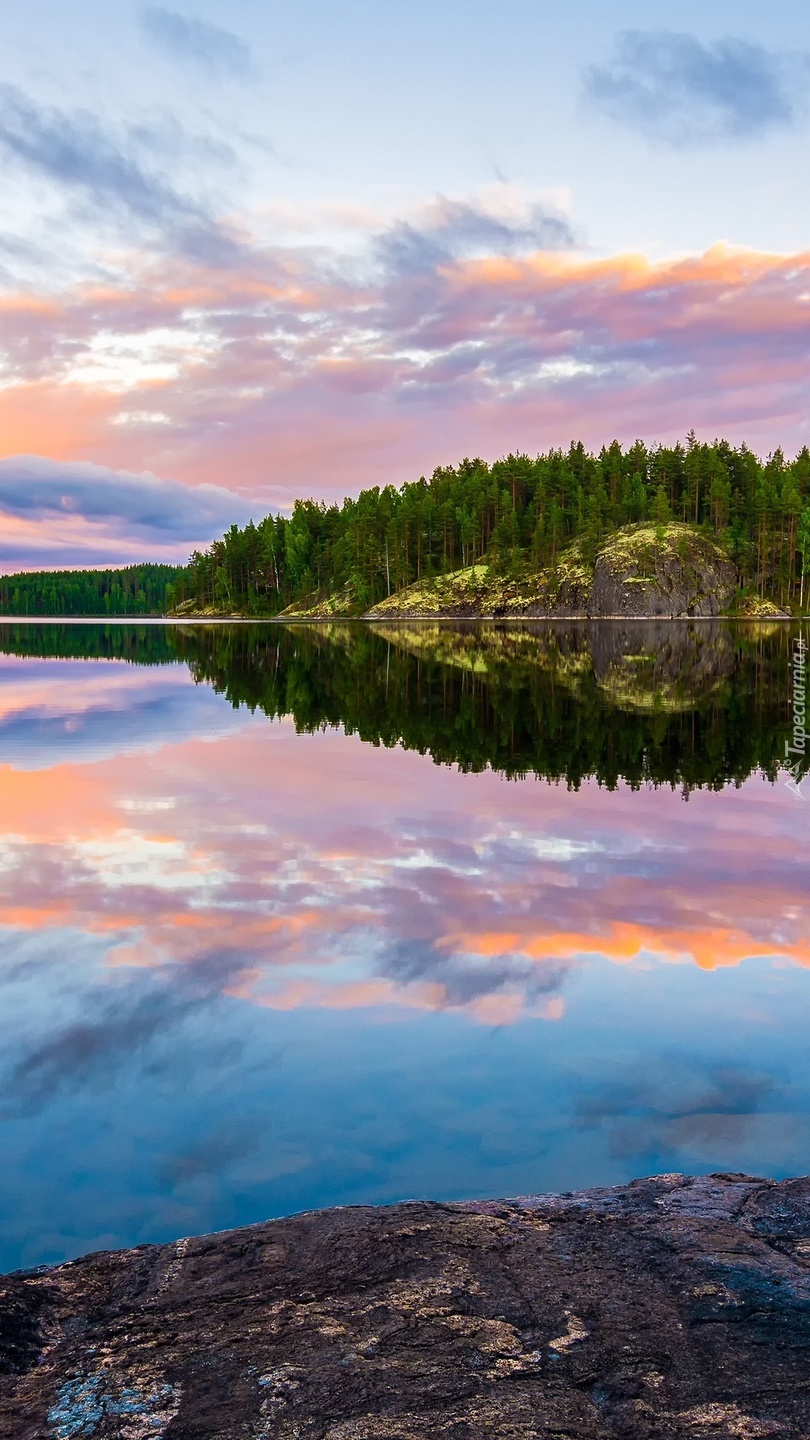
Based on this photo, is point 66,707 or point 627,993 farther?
point 66,707

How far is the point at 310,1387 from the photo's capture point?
4793mm

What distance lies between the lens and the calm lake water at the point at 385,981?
321 inches

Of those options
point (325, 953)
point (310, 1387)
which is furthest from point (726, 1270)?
point (325, 953)

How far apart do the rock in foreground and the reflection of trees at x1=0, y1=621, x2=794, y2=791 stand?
1923 cm

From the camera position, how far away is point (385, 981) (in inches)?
475

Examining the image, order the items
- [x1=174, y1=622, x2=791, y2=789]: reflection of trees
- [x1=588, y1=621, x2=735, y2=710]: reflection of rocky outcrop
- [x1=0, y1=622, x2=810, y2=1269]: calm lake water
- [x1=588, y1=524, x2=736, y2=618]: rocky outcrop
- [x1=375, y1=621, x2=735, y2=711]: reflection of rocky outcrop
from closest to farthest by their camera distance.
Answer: [x1=0, y1=622, x2=810, y2=1269]: calm lake water
[x1=174, y1=622, x2=791, y2=789]: reflection of trees
[x1=588, y1=621, x2=735, y2=710]: reflection of rocky outcrop
[x1=375, y1=621, x2=735, y2=711]: reflection of rocky outcrop
[x1=588, y1=524, x2=736, y2=618]: rocky outcrop

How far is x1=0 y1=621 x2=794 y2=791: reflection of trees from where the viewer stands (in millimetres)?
28656

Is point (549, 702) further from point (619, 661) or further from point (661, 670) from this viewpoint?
point (619, 661)

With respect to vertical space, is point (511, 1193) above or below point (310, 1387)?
below

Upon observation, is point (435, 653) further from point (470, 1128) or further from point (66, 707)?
point (470, 1128)

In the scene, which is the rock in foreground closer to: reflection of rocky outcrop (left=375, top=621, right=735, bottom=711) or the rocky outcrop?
reflection of rocky outcrop (left=375, top=621, right=735, bottom=711)

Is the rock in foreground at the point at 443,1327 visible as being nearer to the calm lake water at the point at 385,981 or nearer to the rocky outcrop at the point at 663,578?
the calm lake water at the point at 385,981

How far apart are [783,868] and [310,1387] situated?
1433cm

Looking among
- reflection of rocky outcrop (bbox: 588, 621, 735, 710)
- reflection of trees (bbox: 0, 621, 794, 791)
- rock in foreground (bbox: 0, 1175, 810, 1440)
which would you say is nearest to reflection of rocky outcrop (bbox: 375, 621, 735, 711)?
reflection of rocky outcrop (bbox: 588, 621, 735, 710)
